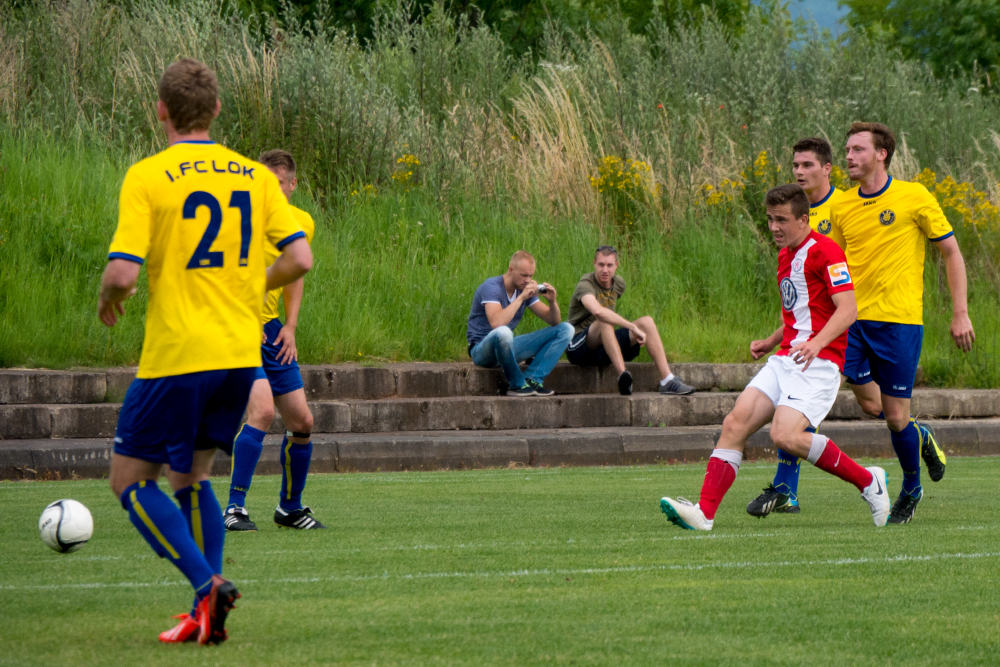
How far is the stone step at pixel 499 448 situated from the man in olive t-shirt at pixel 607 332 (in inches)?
31.5

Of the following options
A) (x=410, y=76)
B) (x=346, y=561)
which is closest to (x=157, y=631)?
(x=346, y=561)

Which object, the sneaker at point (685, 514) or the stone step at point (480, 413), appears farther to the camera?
the stone step at point (480, 413)

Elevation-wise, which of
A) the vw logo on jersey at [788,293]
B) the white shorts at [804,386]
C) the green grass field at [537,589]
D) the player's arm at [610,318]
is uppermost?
the vw logo on jersey at [788,293]

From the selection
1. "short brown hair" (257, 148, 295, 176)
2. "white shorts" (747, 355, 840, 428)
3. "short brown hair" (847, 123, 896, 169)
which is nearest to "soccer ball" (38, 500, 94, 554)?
"short brown hair" (257, 148, 295, 176)

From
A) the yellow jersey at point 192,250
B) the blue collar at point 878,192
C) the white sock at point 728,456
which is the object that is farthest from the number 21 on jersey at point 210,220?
the blue collar at point 878,192

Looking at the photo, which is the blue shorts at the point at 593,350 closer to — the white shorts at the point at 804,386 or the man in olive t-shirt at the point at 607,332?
the man in olive t-shirt at the point at 607,332

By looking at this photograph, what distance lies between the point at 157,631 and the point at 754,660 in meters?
2.07

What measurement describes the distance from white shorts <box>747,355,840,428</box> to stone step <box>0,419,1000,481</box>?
5.49 m

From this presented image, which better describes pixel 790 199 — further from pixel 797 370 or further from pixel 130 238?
pixel 130 238

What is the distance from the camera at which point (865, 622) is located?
4.54 metres

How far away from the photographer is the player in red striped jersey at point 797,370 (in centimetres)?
689

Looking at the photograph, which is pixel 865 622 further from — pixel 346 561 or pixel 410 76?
pixel 410 76

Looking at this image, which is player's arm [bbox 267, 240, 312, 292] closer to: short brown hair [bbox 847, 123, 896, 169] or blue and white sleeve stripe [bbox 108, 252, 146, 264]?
blue and white sleeve stripe [bbox 108, 252, 146, 264]

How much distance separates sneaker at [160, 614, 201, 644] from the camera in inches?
166
